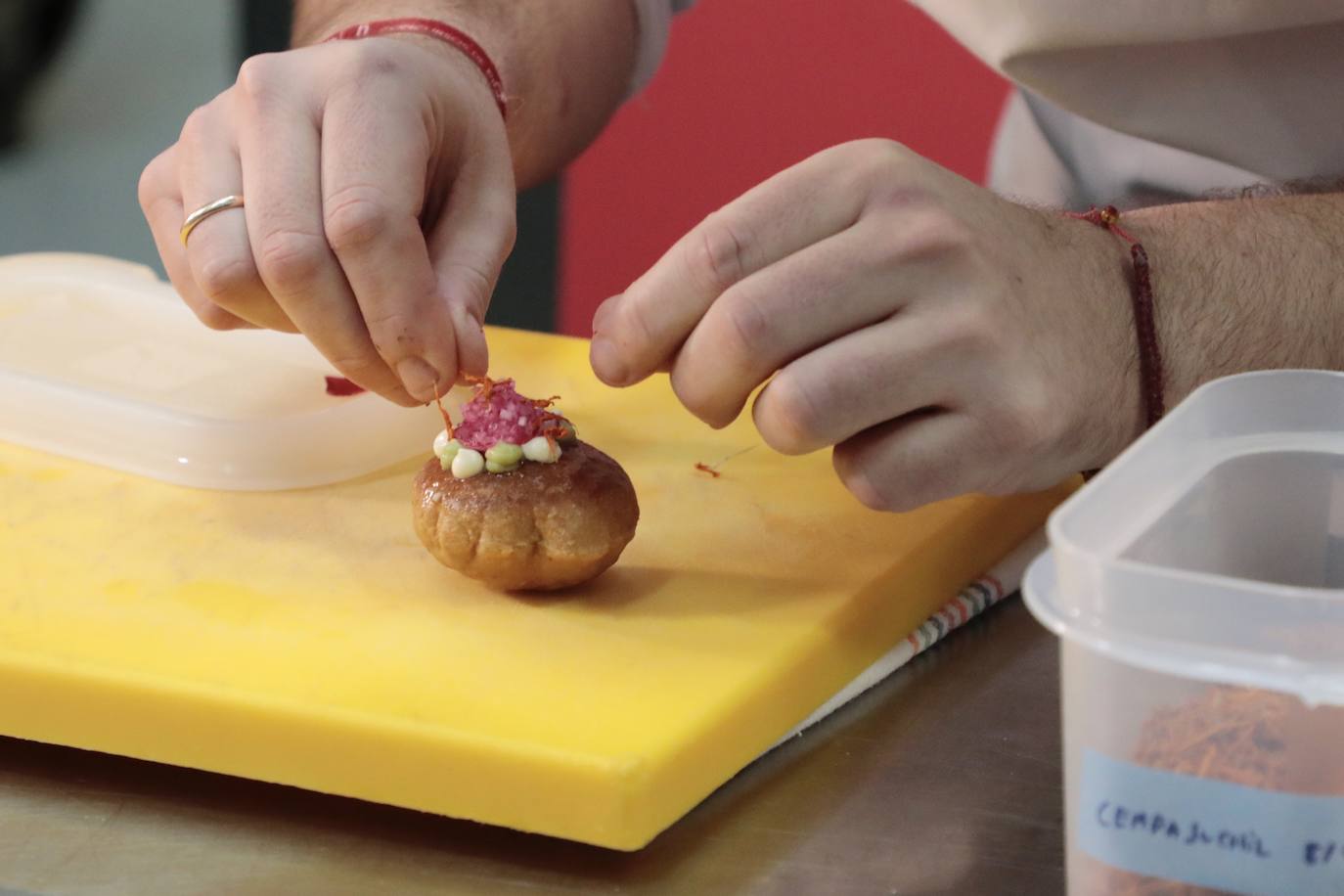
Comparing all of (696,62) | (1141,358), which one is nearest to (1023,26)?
(1141,358)

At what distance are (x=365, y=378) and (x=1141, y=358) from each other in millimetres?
635

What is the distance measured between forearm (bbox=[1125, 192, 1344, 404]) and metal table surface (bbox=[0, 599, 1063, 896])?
0.34 metres

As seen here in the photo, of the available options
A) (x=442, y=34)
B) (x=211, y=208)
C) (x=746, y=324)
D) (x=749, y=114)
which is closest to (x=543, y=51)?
(x=442, y=34)

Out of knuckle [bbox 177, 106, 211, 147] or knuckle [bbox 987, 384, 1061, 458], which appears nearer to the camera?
knuckle [bbox 987, 384, 1061, 458]

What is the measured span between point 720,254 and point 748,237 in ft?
0.08

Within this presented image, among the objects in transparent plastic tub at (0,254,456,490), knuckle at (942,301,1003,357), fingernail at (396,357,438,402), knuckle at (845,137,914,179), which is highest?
knuckle at (845,137,914,179)

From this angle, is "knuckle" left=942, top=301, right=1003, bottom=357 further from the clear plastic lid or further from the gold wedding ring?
the gold wedding ring

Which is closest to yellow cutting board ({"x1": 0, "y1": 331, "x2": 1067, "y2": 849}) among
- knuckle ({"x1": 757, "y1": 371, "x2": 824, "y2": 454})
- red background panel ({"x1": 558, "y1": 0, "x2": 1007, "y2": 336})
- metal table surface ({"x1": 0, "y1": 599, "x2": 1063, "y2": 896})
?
metal table surface ({"x1": 0, "y1": 599, "x2": 1063, "y2": 896})

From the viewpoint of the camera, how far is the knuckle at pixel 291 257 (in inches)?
47.3

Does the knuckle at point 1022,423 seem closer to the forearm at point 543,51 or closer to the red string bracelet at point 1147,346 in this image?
the red string bracelet at point 1147,346

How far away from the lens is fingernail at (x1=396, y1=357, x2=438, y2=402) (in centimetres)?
124

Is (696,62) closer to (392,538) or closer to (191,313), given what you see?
(191,313)

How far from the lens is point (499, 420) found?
3.97 ft

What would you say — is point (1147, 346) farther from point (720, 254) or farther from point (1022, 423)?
point (720, 254)
